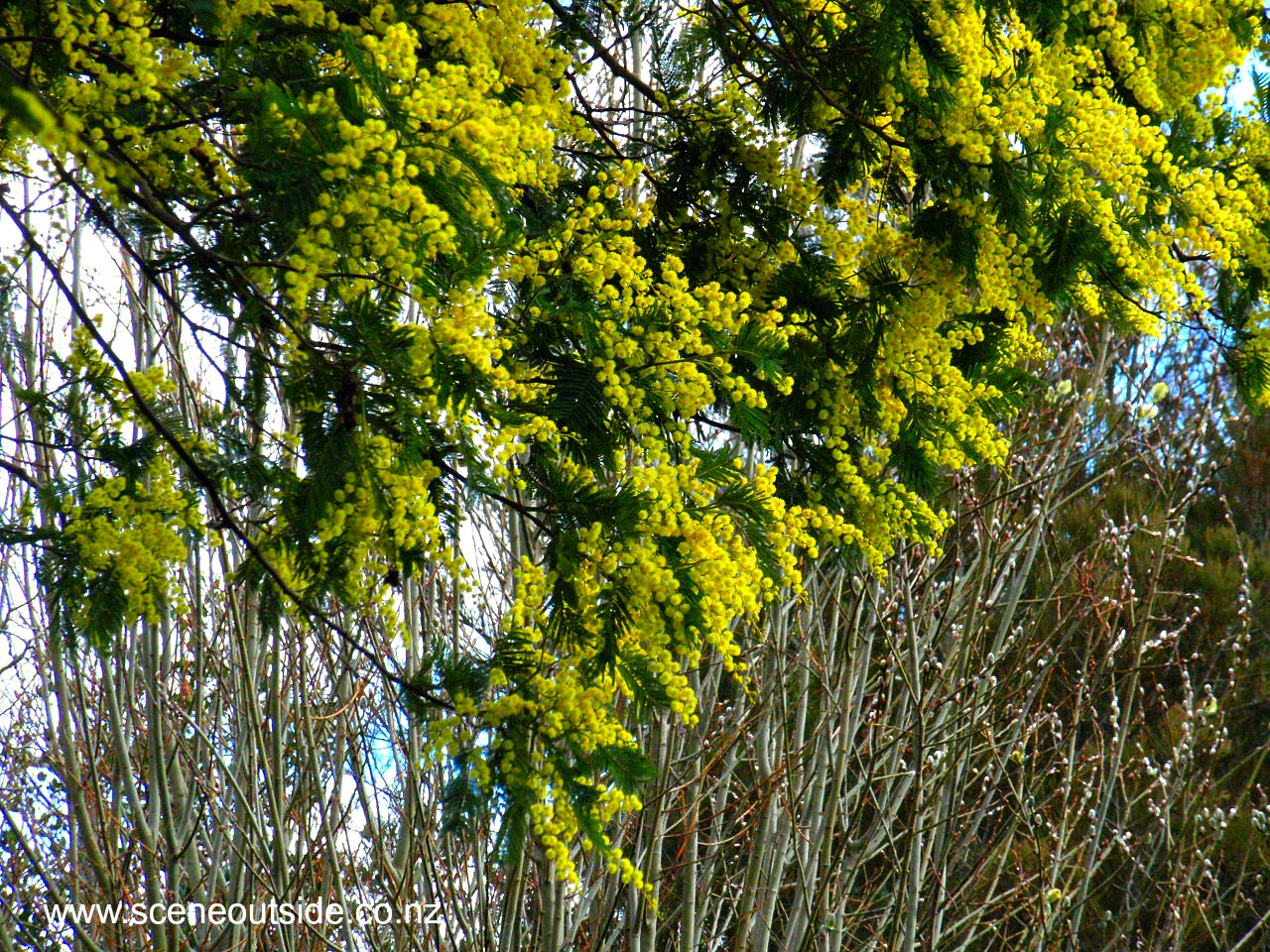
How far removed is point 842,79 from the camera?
3.09m

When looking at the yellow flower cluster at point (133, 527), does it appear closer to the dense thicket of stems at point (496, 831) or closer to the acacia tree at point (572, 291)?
the acacia tree at point (572, 291)

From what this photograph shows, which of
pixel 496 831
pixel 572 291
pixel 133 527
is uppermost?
pixel 572 291

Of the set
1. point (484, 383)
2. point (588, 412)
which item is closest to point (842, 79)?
point (588, 412)

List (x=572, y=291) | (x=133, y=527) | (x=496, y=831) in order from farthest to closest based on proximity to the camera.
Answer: (x=496, y=831), (x=572, y=291), (x=133, y=527)

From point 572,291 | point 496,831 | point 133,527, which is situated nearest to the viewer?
point 133,527

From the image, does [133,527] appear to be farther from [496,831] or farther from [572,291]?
[496,831]

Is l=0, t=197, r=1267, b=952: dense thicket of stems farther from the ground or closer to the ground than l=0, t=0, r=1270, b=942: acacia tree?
closer to the ground

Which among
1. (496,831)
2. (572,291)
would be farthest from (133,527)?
(496,831)

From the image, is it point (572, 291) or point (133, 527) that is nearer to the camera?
point (133, 527)

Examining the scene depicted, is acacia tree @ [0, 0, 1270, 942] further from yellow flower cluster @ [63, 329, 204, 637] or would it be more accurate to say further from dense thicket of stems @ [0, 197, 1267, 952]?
dense thicket of stems @ [0, 197, 1267, 952]

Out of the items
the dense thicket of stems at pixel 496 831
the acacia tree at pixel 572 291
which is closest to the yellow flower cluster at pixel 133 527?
the acacia tree at pixel 572 291

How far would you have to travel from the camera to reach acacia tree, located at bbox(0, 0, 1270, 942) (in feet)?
6.79

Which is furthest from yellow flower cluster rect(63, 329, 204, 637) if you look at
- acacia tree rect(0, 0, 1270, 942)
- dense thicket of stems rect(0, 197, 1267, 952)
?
dense thicket of stems rect(0, 197, 1267, 952)

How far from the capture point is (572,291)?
2.53 metres
